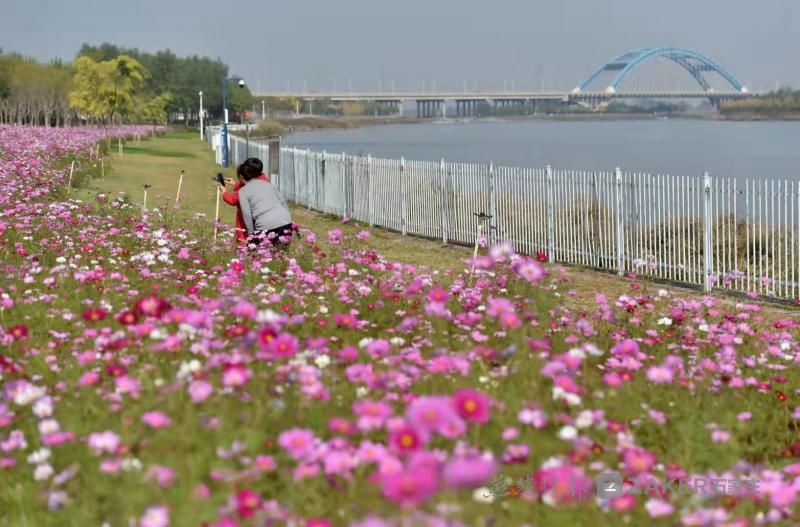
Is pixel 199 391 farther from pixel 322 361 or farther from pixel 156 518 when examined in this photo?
pixel 322 361

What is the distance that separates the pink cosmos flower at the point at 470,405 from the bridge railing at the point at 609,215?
787 centimetres

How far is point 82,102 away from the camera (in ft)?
285

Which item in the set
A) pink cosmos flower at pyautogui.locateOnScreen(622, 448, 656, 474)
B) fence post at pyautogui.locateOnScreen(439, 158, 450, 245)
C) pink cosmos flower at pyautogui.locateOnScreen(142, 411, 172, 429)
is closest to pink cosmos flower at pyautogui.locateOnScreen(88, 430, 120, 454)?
pink cosmos flower at pyautogui.locateOnScreen(142, 411, 172, 429)

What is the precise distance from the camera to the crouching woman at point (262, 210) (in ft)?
37.0

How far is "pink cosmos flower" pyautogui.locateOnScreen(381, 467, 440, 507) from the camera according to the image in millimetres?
2494

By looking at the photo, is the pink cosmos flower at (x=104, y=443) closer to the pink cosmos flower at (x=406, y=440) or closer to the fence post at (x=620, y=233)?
the pink cosmos flower at (x=406, y=440)

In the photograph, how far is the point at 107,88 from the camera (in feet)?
258

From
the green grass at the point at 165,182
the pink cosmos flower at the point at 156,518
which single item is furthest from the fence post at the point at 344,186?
the pink cosmos flower at the point at 156,518

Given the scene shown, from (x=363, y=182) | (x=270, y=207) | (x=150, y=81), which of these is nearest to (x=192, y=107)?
(x=150, y=81)

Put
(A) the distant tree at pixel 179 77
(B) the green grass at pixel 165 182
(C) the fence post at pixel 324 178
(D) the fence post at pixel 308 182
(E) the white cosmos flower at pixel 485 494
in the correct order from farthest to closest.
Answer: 1. (A) the distant tree at pixel 179 77
2. (D) the fence post at pixel 308 182
3. (C) the fence post at pixel 324 178
4. (B) the green grass at pixel 165 182
5. (E) the white cosmos flower at pixel 485 494

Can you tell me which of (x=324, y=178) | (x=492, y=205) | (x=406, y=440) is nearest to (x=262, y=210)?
(x=492, y=205)

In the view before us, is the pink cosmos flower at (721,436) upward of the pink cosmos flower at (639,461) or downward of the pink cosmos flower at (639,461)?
downward

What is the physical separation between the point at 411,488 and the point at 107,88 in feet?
266

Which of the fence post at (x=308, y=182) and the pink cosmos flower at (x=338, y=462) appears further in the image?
the fence post at (x=308, y=182)
